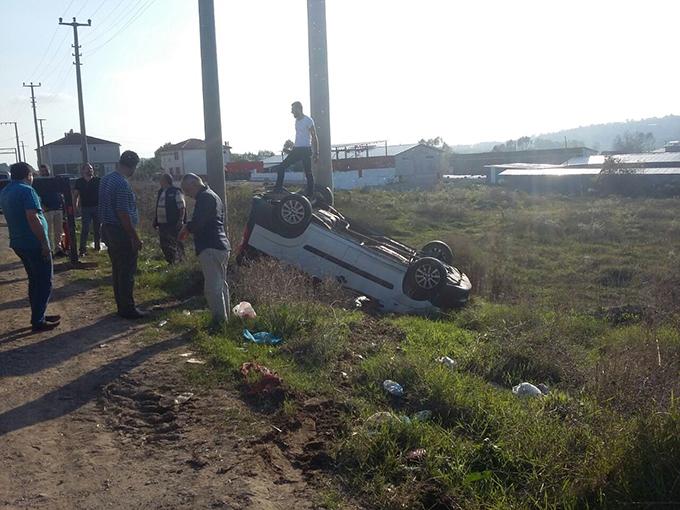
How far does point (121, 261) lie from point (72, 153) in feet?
234

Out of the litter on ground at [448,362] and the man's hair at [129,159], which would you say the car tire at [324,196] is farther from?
the litter on ground at [448,362]

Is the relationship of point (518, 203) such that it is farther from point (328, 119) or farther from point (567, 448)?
point (567, 448)

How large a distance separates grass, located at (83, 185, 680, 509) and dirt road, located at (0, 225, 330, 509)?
35 cm

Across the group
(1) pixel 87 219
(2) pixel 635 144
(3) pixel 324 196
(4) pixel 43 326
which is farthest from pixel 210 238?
(2) pixel 635 144

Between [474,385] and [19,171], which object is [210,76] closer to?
[19,171]

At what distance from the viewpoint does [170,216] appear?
468 inches

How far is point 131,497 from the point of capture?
158 inches

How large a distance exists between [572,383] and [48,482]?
4.68m

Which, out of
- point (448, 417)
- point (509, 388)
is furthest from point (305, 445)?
point (509, 388)

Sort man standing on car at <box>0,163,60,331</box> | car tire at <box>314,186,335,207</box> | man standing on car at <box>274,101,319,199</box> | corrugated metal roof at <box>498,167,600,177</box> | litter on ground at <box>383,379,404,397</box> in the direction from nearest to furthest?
litter on ground at <box>383,379,404,397</box>
man standing on car at <box>0,163,60,331</box>
man standing on car at <box>274,101,319,199</box>
car tire at <box>314,186,335,207</box>
corrugated metal roof at <box>498,167,600,177</box>

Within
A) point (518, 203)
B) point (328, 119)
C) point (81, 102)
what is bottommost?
point (518, 203)

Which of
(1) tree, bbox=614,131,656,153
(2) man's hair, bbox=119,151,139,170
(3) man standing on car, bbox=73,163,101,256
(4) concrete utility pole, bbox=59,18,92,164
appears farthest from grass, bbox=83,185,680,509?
(1) tree, bbox=614,131,656,153

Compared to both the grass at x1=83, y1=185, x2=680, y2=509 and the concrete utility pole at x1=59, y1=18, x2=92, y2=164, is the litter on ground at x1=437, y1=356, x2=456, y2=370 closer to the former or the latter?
the grass at x1=83, y1=185, x2=680, y2=509

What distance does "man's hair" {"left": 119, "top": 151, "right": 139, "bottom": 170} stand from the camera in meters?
8.00
